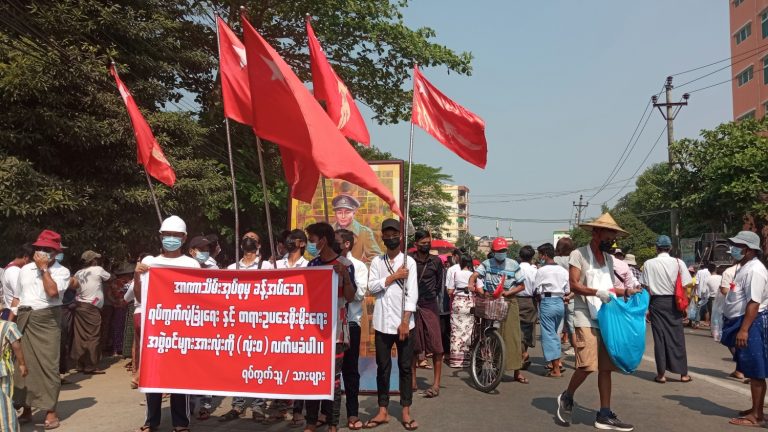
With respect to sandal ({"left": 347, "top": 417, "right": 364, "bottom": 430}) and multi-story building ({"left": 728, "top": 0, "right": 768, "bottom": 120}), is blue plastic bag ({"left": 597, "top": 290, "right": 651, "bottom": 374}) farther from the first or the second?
multi-story building ({"left": 728, "top": 0, "right": 768, "bottom": 120})

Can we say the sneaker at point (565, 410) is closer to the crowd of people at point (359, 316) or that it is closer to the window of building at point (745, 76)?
the crowd of people at point (359, 316)

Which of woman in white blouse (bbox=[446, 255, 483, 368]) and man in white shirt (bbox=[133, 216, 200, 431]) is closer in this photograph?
man in white shirt (bbox=[133, 216, 200, 431])

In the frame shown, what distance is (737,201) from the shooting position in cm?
2084

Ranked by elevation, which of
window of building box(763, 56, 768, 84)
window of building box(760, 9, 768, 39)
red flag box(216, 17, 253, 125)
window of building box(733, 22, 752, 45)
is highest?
window of building box(733, 22, 752, 45)

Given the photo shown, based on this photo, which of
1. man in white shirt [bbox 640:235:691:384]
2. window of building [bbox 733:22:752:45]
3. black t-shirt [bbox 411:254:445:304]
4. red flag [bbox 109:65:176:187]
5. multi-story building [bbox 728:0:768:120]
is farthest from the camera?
window of building [bbox 733:22:752:45]

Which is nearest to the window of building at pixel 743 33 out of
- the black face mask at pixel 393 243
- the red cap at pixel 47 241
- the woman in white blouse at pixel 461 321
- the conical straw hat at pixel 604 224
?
the woman in white blouse at pixel 461 321

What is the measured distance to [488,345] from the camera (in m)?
8.07

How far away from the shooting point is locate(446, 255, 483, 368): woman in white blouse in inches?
367

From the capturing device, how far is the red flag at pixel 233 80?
5.94m

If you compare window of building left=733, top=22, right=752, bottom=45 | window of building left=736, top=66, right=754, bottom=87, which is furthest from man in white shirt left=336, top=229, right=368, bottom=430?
window of building left=733, top=22, right=752, bottom=45

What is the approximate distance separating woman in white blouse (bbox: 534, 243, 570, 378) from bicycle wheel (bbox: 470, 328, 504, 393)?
59.1 inches

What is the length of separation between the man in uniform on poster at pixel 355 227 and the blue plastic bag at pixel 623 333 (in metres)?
3.26

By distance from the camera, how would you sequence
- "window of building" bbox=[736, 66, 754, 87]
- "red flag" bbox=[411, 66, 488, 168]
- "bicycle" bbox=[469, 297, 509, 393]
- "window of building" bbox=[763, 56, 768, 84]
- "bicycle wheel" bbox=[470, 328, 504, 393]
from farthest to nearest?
"window of building" bbox=[736, 66, 754, 87], "window of building" bbox=[763, 56, 768, 84], "bicycle" bbox=[469, 297, 509, 393], "bicycle wheel" bbox=[470, 328, 504, 393], "red flag" bbox=[411, 66, 488, 168]

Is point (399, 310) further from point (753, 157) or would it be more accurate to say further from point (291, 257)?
point (753, 157)
